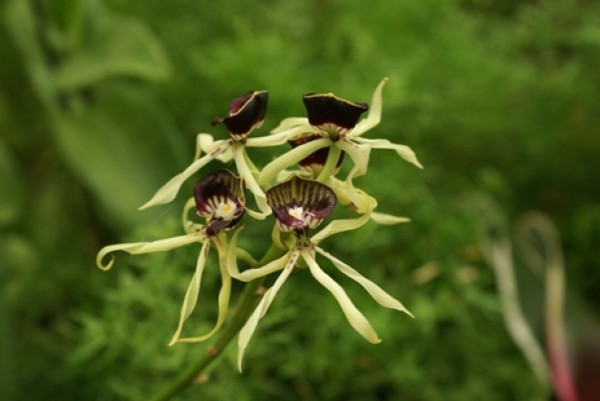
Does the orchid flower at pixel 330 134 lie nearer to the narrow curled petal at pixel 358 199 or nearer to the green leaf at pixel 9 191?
the narrow curled petal at pixel 358 199

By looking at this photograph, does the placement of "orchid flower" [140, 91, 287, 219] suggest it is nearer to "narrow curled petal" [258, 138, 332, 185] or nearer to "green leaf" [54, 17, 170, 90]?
"narrow curled petal" [258, 138, 332, 185]

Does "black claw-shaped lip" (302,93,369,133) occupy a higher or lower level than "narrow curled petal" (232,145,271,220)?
higher

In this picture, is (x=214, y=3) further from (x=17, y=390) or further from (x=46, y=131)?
(x=17, y=390)

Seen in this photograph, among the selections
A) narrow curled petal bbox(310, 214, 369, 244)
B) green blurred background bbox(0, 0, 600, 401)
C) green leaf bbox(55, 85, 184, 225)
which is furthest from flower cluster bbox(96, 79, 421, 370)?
green leaf bbox(55, 85, 184, 225)

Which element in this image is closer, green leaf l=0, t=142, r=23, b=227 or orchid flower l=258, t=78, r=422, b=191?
orchid flower l=258, t=78, r=422, b=191

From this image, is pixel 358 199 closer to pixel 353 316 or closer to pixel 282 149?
pixel 353 316

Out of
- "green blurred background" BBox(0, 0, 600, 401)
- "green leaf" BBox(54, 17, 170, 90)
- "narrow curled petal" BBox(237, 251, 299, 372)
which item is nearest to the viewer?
"narrow curled petal" BBox(237, 251, 299, 372)

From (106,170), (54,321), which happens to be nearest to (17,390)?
(54,321)

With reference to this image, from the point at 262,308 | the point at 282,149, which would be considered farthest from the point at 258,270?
the point at 282,149

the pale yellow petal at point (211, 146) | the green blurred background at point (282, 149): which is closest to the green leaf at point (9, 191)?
the green blurred background at point (282, 149)

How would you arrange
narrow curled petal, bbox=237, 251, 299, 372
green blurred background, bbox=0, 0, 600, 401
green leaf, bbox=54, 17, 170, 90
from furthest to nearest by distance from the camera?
green leaf, bbox=54, 17, 170, 90
green blurred background, bbox=0, 0, 600, 401
narrow curled petal, bbox=237, 251, 299, 372
